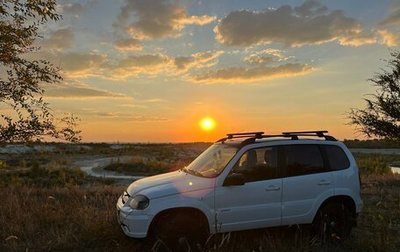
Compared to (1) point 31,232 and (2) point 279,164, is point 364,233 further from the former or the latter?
(1) point 31,232

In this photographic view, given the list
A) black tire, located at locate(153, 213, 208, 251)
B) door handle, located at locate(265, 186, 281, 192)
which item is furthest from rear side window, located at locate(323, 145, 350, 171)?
black tire, located at locate(153, 213, 208, 251)

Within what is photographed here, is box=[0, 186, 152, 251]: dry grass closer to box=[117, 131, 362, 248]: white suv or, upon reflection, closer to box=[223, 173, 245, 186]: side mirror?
box=[117, 131, 362, 248]: white suv

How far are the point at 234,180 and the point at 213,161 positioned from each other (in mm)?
903

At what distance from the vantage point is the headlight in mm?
7110

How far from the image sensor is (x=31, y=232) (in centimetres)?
870

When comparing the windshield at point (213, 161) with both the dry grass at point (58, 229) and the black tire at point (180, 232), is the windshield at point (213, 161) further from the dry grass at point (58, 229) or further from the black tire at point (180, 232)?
the dry grass at point (58, 229)

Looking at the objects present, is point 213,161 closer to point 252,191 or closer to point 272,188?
point 252,191

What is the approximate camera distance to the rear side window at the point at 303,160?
26.6 ft

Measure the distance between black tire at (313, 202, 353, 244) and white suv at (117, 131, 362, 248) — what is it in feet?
0.06

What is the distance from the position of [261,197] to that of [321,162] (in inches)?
58.3

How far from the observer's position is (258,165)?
792 cm

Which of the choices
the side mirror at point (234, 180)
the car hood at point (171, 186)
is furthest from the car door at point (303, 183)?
the car hood at point (171, 186)

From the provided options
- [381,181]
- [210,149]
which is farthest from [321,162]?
[381,181]

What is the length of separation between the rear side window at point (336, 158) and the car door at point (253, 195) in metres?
1.13
